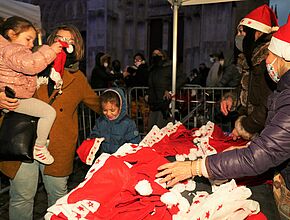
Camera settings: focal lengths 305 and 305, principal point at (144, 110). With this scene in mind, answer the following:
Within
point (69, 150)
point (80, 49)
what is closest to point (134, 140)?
point (69, 150)

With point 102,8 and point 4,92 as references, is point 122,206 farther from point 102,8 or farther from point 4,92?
point 102,8

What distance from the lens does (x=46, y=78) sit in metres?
Result: 2.39

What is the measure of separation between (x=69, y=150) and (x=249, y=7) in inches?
533

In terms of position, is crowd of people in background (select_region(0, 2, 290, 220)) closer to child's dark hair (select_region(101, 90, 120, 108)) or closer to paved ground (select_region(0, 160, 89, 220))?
child's dark hair (select_region(101, 90, 120, 108))

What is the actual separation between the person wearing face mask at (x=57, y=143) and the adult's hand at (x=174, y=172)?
1166 mm

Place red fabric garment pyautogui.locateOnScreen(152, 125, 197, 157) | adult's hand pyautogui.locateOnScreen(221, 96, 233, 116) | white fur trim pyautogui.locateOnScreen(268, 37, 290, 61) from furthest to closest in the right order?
1. adult's hand pyautogui.locateOnScreen(221, 96, 233, 116)
2. red fabric garment pyautogui.locateOnScreen(152, 125, 197, 157)
3. white fur trim pyautogui.locateOnScreen(268, 37, 290, 61)

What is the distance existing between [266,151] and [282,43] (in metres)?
0.60

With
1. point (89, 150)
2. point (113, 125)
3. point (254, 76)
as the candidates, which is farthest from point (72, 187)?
point (254, 76)

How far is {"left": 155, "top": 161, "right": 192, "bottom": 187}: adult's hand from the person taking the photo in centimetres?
166

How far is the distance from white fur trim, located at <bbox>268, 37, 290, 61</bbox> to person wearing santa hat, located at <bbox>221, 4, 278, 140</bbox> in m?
0.83

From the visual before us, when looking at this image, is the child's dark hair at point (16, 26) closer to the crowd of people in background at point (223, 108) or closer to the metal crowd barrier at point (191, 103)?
the crowd of people in background at point (223, 108)

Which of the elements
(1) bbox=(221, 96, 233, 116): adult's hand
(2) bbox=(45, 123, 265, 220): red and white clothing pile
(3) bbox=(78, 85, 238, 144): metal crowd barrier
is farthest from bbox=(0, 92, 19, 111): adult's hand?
(3) bbox=(78, 85, 238, 144): metal crowd barrier

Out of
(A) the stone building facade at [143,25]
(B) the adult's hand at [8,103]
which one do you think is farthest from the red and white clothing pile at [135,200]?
(A) the stone building facade at [143,25]

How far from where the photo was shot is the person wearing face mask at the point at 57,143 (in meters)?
2.38
